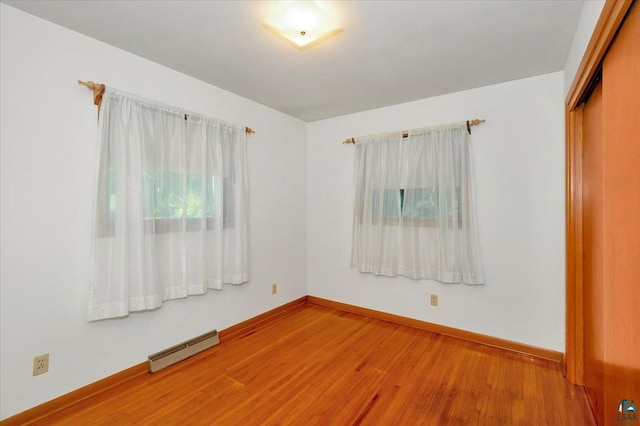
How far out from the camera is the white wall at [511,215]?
237 cm

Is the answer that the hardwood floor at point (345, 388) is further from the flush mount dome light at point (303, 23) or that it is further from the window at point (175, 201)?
the flush mount dome light at point (303, 23)

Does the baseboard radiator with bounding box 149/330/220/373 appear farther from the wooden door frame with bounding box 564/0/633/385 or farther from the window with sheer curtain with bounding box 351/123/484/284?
the wooden door frame with bounding box 564/0/633/385

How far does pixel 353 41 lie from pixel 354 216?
1.89 metres

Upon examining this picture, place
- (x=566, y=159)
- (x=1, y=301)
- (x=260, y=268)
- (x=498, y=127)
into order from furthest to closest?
(x=260, y=268) < (x=498, y=127) < (x=566, y=159) < (x=1, y=301)

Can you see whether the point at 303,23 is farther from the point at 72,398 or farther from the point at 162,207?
the point at 72,398

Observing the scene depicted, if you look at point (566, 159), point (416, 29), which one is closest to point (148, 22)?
point (416, 29)

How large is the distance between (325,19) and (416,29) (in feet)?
2.00

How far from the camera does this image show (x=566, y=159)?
7.13 feet

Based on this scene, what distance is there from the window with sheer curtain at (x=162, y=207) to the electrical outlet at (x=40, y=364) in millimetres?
306

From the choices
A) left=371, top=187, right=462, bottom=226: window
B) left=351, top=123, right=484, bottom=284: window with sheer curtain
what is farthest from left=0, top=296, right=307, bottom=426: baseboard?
left=371, top=187, right=462, bottom=226: window

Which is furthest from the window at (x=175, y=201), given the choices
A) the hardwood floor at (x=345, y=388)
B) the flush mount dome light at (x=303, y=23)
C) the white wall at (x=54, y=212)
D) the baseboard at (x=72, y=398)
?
the flush mount dome light at (x=303, y=23)

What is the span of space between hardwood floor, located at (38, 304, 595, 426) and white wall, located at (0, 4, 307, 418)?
0.28 meters

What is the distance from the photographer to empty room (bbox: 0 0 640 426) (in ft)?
5.35

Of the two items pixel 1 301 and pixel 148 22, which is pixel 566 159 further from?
pixel 1 301
